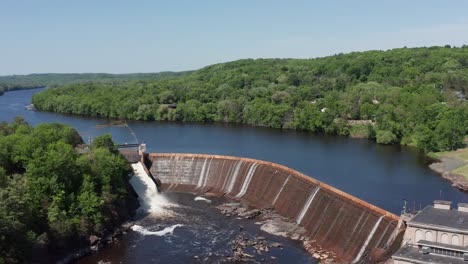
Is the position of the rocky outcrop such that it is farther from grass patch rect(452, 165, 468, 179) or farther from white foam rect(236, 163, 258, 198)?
white foam rect(236, 163, 258, 198)

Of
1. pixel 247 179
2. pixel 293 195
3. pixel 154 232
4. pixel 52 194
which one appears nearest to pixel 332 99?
pixel 247 179

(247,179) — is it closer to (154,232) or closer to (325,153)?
(154,232)

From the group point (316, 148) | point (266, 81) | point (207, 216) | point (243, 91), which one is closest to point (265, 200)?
point (207, 216)

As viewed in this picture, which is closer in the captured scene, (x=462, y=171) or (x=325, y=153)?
(x=462, y=171)

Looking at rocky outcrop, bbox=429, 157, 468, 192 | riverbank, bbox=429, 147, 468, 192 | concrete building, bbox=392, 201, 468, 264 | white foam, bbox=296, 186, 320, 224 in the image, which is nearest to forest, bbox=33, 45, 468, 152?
riverbank, bbox=429, 147, 468, 192

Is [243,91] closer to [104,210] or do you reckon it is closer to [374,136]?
[374,136]
